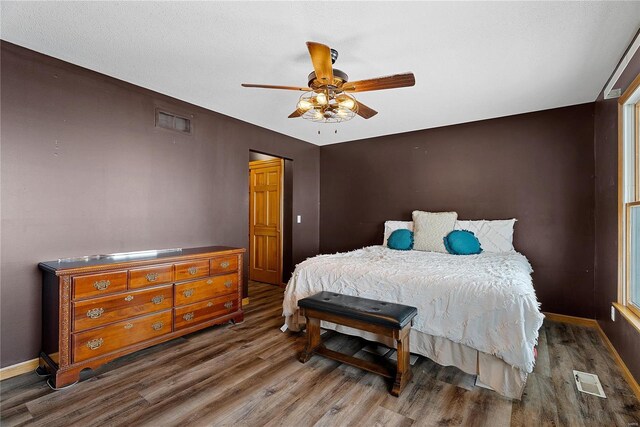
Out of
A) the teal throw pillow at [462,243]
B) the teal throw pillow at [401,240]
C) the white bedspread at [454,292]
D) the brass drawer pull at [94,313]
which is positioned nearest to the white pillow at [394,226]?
the teal throw pillow at [401,240]

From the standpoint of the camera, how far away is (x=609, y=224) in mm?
2787

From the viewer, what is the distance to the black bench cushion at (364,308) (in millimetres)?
2068

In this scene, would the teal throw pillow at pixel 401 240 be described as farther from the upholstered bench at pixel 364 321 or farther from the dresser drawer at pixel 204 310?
the dresser drawer at pixel 204 310

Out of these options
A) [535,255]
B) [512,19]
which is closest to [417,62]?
[512,19]

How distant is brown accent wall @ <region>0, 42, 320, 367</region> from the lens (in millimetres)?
2270

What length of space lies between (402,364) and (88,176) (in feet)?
9.78

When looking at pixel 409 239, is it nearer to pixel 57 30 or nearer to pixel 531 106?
pixel 531 106

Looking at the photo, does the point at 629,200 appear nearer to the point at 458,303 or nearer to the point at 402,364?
the point at 458,303

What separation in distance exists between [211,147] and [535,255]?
4118 millimetres

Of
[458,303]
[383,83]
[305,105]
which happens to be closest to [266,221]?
[305,105]

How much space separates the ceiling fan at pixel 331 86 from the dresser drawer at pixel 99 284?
5.84ft

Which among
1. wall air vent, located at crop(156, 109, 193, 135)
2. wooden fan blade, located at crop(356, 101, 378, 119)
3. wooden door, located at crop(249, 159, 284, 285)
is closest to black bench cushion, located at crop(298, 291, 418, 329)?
wooden fan blade, located at crop(356, 101, 378, 119)

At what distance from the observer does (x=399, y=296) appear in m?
2.42

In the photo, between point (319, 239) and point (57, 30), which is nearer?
point (57, 30)
